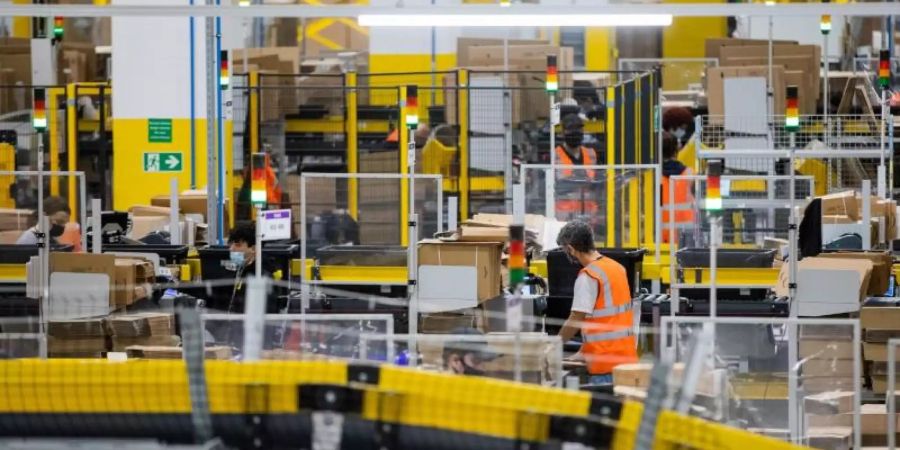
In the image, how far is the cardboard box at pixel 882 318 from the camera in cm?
980

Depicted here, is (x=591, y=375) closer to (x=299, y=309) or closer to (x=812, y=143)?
(x=299, y=309)

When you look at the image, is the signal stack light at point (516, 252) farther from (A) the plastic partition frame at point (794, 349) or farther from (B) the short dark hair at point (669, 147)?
(B) the short dark hair at point (669, 147)

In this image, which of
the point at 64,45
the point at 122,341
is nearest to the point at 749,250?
the point at 122,341

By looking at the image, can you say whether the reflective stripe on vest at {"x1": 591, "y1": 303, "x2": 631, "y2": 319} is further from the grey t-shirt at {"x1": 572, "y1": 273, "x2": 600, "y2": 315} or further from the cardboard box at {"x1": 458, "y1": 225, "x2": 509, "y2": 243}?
the cardboard box at {"x1": 458, "y1": 225, "x2": 509, "y2": 243}

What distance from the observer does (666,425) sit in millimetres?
5008

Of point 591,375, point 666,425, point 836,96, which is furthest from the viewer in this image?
point 836,96

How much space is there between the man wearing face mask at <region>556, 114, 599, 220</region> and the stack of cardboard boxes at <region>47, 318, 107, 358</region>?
531cm

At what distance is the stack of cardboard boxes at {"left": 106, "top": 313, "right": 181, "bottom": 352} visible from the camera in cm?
1022

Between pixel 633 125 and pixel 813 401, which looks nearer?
pixel 813 401

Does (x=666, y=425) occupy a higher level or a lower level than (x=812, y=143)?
lower

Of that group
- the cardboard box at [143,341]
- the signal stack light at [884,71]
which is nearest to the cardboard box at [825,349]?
the cardboard box at [143,341]

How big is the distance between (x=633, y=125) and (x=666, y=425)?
38.4 feet

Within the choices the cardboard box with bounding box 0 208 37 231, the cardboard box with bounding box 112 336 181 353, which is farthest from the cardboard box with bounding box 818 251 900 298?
the cardboard box with bounding box 0 208 37 231

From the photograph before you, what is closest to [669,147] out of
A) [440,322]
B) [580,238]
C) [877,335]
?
[440,322]
